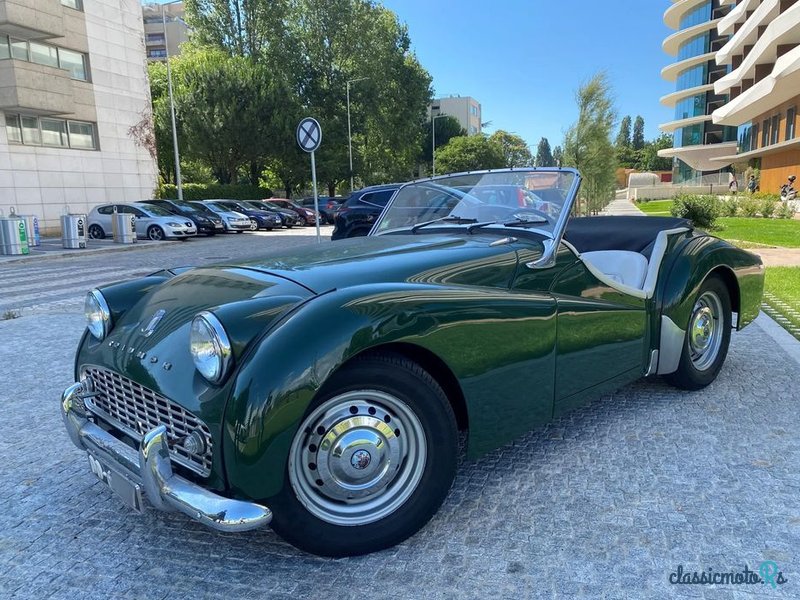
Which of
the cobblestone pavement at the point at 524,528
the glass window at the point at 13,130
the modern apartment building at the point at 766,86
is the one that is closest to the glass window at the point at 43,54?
the glass window at the point at 13,130

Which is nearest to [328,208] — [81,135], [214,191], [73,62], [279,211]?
[279,211]

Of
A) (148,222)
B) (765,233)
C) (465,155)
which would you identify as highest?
(465,155)

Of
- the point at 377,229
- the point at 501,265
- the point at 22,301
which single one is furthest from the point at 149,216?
the point at 501,265

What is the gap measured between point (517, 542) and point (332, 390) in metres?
1.02

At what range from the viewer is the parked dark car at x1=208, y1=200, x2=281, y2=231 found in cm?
2727

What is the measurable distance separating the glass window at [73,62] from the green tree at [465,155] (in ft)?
159

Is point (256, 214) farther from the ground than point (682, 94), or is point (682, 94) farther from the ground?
point (682, 94)

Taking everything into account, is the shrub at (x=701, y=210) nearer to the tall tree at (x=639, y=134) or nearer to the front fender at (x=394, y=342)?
the front fender at (x=394, y=342)

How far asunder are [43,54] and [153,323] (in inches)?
1057

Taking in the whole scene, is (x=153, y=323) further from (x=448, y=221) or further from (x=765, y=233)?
(x=765, y=233)

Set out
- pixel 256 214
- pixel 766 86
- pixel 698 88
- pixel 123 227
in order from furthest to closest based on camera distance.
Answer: pixel 698 88 < pixel 766 86 < pixel 256 214 < pixel 123 227

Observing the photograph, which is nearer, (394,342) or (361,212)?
(394,342)

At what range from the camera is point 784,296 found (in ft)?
23.4

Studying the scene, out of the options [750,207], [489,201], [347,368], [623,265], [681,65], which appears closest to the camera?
[347,368]
